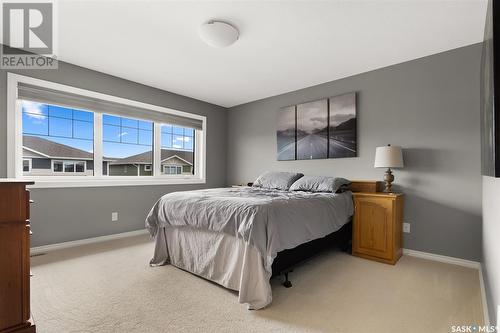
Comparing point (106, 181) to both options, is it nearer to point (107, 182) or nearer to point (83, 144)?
point (107, 182)

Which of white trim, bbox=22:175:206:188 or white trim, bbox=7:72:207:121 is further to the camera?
white trim, bbox=22:175:206:188

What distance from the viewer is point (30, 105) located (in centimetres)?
306

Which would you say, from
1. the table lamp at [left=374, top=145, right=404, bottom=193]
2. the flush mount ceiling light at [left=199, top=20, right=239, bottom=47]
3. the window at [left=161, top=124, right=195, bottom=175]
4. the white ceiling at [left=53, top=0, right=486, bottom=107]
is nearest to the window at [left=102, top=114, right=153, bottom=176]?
the window at [left=161, top=124, right=195, bottom=175]

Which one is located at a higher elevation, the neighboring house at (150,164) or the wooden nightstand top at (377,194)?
the neighboring house at (150,164)

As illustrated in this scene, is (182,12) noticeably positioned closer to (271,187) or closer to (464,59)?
(271,187)

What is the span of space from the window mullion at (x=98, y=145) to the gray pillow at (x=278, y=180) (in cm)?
226

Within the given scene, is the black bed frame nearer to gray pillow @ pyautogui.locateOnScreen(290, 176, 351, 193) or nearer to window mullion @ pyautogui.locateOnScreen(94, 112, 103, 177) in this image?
gray pillow @ pyautogui.locateOnScreen(290, 176, 351, 193)

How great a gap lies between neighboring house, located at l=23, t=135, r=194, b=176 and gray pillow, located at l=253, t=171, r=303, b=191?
1741mm

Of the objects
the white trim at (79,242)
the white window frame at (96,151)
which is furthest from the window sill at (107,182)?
the white trim at (79,242)

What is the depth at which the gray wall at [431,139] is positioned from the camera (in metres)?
2.62

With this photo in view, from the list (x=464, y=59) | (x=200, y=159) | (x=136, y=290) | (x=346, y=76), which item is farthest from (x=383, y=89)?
(x=136, y=290)

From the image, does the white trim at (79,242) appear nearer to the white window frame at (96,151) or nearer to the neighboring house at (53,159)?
the white window frame at (96,151)

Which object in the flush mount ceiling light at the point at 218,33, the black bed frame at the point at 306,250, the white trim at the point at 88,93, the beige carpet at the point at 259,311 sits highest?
the flush mount ceiling light at the point at 218,33

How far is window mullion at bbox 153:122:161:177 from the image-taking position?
4.18 meters
